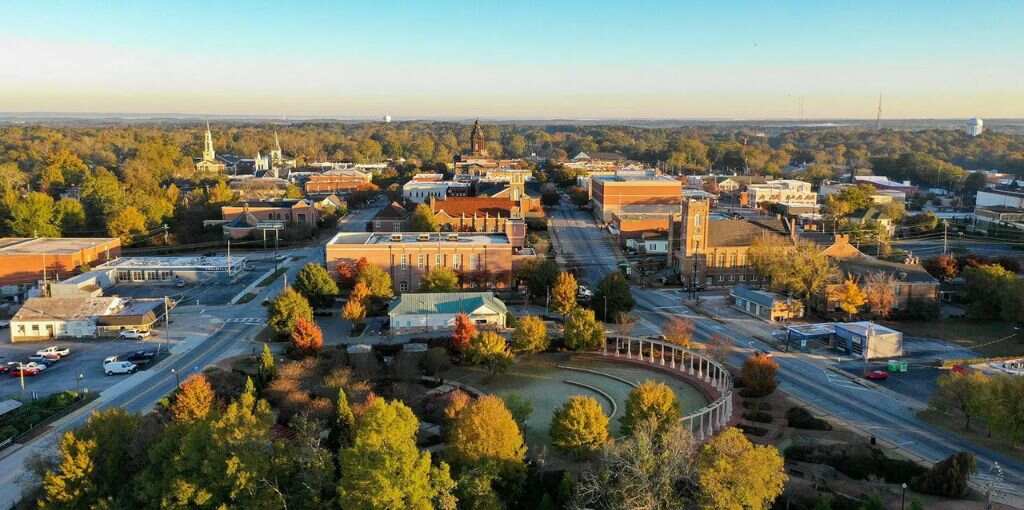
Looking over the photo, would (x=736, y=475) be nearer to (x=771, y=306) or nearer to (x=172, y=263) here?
(x=771, y=306)

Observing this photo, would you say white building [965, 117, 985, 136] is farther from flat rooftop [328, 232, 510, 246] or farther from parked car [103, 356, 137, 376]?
parked car [103, 356, 137, 376]

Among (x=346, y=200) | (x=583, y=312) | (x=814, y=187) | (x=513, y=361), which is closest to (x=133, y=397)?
(x=513, y=361)

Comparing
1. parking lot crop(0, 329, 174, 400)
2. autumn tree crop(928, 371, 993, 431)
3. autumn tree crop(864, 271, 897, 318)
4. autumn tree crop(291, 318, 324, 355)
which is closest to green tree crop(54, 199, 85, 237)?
parking lot crop(0, 329, 174, 400)

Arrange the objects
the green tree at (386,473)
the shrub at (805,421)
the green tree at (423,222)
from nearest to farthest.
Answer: the green tree at (386,473), the shrub at (805,421), the green tree at (423,222)

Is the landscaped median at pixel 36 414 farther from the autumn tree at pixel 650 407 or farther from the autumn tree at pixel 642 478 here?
the autumn tree at pixel 650 407

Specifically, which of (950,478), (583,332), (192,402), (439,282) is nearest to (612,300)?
(583,332)

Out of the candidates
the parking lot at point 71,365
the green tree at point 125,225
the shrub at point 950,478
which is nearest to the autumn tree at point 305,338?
the parking lot at point 71,365
